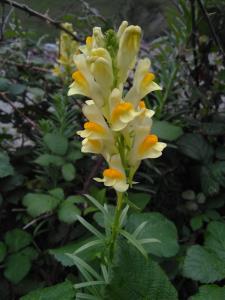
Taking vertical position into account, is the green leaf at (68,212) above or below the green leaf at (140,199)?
above

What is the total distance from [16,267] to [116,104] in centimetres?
59


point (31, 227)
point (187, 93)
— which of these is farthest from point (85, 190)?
point (187, 93)

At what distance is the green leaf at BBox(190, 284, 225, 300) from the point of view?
2.79ft

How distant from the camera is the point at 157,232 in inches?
42.3

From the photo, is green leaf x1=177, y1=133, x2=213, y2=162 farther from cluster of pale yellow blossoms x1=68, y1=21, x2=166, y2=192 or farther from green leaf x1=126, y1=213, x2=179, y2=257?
cluster of pale yellow blossoms x1=68, y1=21, x2=166, y2=192

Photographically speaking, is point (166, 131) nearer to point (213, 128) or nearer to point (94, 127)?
point (213, 128)

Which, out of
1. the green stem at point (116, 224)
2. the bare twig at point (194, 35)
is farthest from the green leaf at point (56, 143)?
the bare twig at point (194, 35)

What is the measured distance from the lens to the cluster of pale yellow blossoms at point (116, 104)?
31.5 inches

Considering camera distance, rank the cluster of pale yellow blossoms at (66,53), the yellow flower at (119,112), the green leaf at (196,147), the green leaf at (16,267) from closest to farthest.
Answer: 1. the yellow flower at (119,112)
2. the green leaf at (16,267)
3. the green leaf at (196,147)
4. the cluster of pale yellow blossoms at (66,53)

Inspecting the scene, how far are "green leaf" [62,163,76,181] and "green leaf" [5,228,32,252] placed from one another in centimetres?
20

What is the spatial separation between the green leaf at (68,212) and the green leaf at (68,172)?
0.32ft

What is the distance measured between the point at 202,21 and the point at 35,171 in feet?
2.90

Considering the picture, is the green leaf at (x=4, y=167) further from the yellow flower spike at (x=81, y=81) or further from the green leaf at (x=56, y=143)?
the yellow flower spike at (x=81, y=81)

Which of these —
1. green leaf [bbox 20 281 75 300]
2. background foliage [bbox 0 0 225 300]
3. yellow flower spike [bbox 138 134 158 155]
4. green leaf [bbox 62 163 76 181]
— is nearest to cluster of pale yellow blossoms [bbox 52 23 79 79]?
background foliage [bbox 0 0 225 300]
